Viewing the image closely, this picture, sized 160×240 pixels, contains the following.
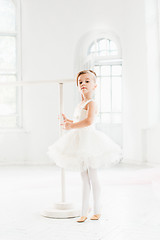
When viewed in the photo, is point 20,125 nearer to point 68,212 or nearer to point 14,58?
point 14,58

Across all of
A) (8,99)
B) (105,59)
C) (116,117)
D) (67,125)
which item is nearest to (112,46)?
(105,59)

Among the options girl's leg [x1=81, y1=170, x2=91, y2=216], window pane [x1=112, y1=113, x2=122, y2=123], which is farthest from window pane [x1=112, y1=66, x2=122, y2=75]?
girl's leg [x1=81, y1=170, x2=91, y2=216]

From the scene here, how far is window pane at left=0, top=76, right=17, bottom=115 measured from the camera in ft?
21.1

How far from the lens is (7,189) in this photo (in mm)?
3650

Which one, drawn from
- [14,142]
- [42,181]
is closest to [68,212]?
[42,181]

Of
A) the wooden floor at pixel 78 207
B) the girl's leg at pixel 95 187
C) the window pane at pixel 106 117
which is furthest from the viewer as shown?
the window pane at pixel 106 117

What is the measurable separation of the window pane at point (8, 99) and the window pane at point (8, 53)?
0.74ft

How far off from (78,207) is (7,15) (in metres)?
4.90

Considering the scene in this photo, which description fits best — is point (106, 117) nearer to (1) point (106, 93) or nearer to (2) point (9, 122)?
(1) point (106, 93)

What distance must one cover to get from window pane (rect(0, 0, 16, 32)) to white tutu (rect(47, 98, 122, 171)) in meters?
4.68

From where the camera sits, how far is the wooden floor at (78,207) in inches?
78.8

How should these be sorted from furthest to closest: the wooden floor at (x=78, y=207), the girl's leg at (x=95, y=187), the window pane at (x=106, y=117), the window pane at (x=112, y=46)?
the window pane at (x=106, y=117) < the window pane at (x=112, y=46) < the girl's leg at (x=95, y=187) < the wooden floor at (x=78, y=207)

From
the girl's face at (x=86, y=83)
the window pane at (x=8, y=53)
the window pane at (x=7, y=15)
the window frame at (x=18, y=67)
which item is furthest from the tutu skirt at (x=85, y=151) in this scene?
the window pane at (x=7, y=15)

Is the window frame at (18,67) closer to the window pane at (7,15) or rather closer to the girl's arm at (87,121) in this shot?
the window pane at (7,15)
